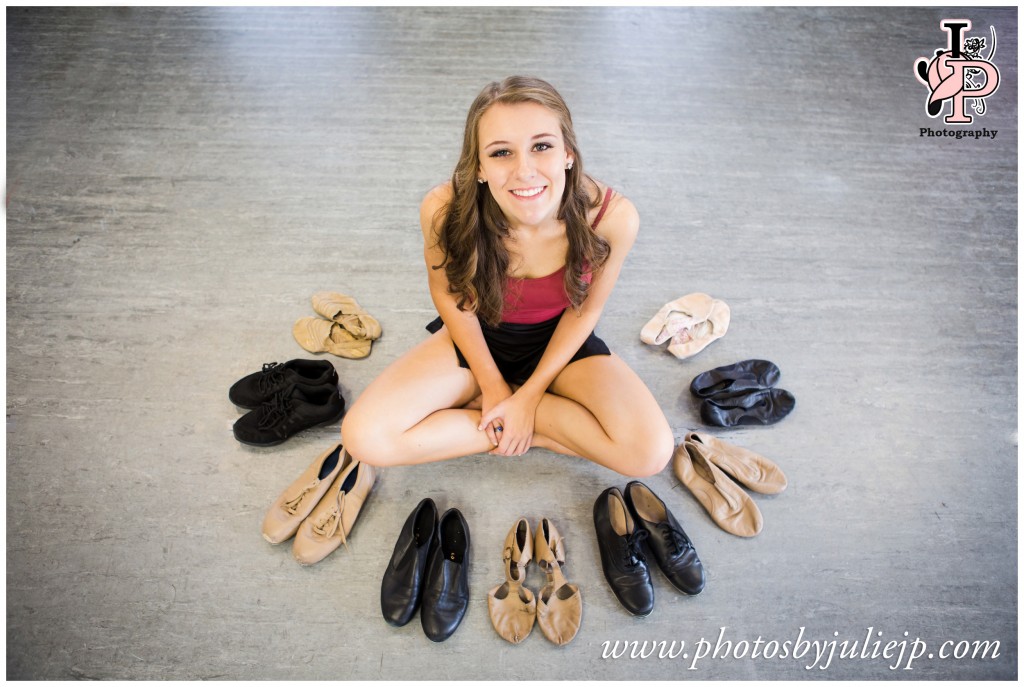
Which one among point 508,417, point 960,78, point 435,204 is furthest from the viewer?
point 960,78

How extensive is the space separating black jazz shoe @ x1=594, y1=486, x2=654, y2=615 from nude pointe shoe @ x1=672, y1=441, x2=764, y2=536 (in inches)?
9.1

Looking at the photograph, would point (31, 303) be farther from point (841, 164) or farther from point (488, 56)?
point (841, 164)

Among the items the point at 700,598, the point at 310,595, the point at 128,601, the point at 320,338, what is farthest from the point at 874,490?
the point at 128,601

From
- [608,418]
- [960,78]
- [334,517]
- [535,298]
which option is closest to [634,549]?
[608,418]

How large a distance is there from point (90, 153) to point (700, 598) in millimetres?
2830

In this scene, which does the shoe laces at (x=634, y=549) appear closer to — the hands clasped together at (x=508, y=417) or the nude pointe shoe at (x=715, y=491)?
the nude pointe shoe at (x=715, y=491)

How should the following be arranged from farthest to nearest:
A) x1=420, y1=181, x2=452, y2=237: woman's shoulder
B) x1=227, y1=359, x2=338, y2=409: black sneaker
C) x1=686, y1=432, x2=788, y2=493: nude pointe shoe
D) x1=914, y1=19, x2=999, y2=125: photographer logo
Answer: x1=914, y1=19, x2=999, y2=125: photographer logo < x1=227, y1=359, x2=338, y2=409: black sneaker < x1=686, y1=432, x2=788, y2=493: nude pointe shoe < x1=420, y1=181, x2=452, y2=237: woman's shoulder

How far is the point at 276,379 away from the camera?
6.70ft

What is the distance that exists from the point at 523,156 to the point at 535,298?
44 centimetres

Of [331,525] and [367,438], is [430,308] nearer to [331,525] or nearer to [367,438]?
[367,438]

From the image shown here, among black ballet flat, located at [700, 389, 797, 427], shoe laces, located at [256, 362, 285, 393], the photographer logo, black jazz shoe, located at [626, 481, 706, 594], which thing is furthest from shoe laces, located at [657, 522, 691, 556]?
the photographer logo

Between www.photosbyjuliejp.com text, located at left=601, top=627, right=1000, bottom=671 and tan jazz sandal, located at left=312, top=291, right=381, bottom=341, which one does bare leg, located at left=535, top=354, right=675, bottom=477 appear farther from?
tan jazz sandal, located at left=312, top=291, right=381, bottom=341

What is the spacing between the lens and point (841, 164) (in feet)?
8.84

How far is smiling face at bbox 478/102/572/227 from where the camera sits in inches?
52.8
